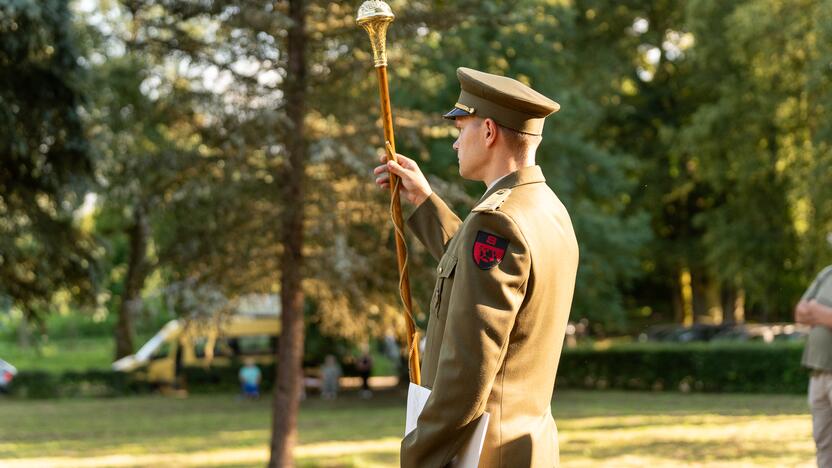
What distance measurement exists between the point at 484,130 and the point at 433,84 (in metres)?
15.4

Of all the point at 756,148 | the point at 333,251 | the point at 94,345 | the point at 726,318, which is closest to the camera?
the point at 333,251

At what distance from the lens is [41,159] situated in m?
13.3

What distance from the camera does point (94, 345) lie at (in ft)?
169

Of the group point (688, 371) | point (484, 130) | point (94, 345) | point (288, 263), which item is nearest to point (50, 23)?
point (288, 263)

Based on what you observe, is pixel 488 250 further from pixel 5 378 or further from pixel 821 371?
pixel 5 378

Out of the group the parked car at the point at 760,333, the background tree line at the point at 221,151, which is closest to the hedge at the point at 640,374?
the parked car at the point at 760,333

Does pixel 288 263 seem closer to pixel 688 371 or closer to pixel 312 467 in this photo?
pixel 312 467

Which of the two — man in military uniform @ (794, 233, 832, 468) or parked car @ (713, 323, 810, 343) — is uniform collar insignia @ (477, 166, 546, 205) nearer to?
man in military uniform @ (794, 233, 832, 468)

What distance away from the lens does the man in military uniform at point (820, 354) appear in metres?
7.70

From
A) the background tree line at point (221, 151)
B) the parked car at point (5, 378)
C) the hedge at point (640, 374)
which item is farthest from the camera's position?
the parked car at point (5, 378)

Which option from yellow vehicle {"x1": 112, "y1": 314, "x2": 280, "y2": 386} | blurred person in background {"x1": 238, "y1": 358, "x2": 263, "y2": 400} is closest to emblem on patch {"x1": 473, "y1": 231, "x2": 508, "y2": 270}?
blurred person in background {"x1": 238, "y1": 358, "x2": 263, "y2": 400}

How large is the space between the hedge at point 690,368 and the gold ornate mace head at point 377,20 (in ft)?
81.0

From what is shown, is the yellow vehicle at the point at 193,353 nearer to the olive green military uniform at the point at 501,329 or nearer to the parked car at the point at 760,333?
the parked car at the point at 760,333

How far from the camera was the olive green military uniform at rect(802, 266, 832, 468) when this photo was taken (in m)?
7.81
